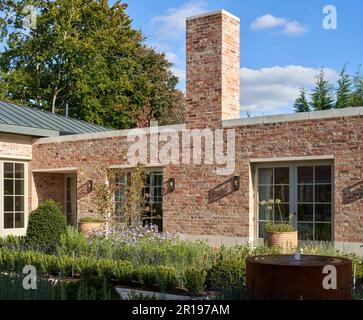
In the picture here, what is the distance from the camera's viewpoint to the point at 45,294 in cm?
589

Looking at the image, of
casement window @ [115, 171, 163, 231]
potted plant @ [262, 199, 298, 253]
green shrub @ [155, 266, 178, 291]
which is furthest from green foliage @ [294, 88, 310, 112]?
green shrub @ [155, 266, 178, 291]

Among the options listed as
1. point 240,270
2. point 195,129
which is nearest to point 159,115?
Result: point 195,129

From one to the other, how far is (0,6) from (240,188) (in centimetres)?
2515

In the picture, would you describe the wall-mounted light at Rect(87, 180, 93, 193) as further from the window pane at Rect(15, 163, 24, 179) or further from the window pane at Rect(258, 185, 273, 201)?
the window pane at Rect(258, 185, 273, 201)

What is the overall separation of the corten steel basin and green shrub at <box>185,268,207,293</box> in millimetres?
2632

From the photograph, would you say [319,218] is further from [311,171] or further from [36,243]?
[36,243]

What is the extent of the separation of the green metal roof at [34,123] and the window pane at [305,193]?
9020 mm

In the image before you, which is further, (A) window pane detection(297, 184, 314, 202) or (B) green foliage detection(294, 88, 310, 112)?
(B) green foliage detection(294, 88, 310, 112)

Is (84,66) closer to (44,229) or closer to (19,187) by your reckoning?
(19,187)

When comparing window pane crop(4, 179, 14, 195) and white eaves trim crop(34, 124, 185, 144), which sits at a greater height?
white eaves trim crop(34, 124, 185, 144)

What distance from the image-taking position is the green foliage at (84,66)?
32.2 meters

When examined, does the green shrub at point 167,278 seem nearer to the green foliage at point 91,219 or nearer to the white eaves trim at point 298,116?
the white eaves trim at point 298,116

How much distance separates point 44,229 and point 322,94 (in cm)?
2082

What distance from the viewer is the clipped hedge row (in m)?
8.55
